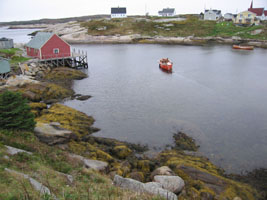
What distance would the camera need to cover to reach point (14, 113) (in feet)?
51.3

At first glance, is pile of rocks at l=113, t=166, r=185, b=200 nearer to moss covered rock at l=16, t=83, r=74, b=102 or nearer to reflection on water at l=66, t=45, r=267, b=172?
reflection on water at l=66, t=45, r=267, b=172

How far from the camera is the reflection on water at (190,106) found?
20.9 metres

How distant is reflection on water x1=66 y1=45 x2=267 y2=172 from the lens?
2089cm

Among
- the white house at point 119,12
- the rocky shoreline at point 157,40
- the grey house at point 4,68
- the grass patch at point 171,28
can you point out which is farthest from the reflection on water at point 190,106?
the white house at point 119,12

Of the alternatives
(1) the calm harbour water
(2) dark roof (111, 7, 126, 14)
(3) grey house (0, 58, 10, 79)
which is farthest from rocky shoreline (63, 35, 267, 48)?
(3) grey house (0, 58, 10, 79)

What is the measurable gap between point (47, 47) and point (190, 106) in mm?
30953

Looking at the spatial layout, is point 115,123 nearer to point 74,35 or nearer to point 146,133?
point 146,133

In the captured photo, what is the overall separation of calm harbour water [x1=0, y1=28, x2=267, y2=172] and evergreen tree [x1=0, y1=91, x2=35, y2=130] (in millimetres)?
7826

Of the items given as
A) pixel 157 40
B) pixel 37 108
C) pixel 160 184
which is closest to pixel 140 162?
pixel 160 184

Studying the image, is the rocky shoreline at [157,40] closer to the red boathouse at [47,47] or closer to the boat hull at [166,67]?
the boat hull at [166,67]

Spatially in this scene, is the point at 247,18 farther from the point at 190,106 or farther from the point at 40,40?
the point at 190,106

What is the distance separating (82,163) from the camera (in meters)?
14.0

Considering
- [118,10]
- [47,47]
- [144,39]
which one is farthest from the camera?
[118,10]

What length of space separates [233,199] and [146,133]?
10724 mm
